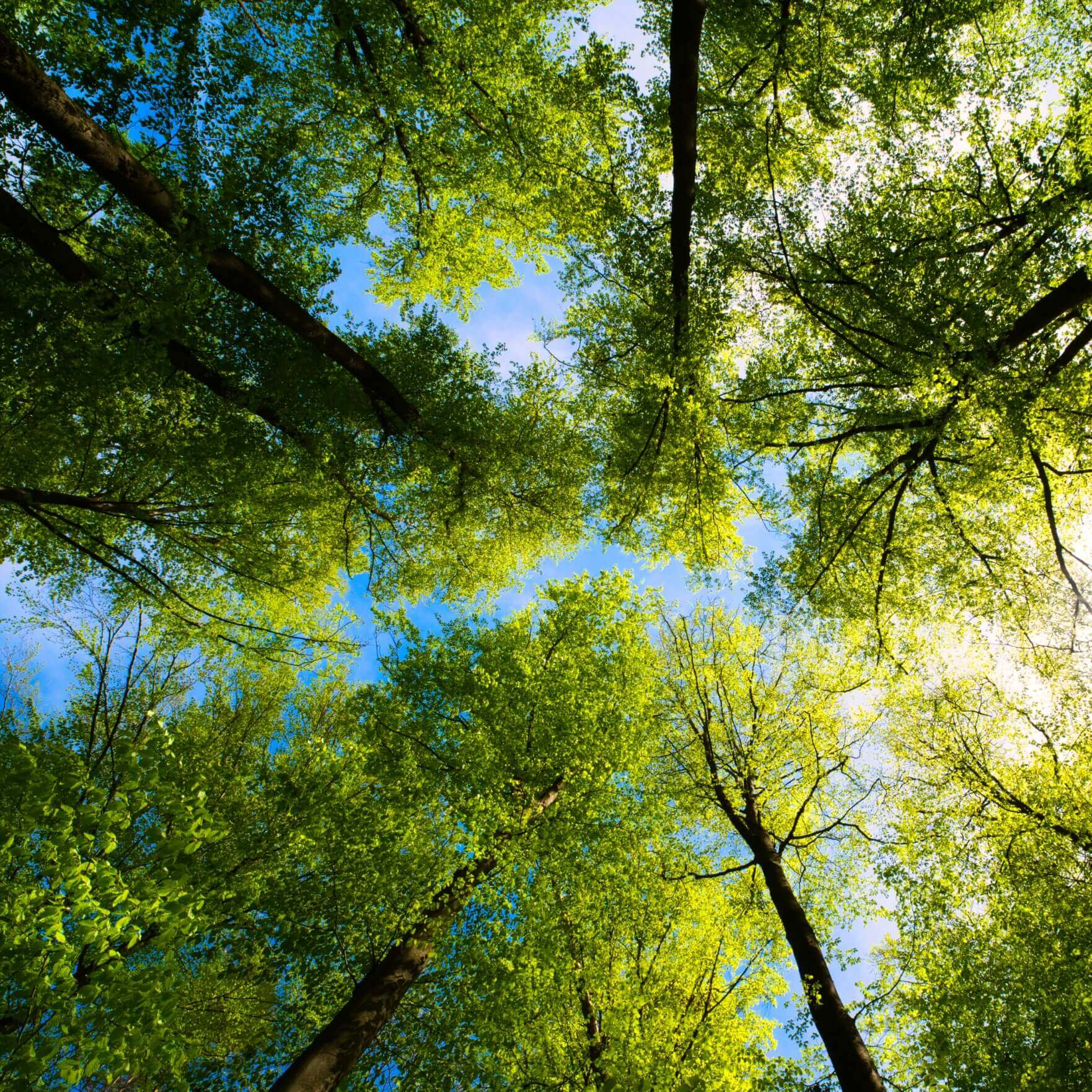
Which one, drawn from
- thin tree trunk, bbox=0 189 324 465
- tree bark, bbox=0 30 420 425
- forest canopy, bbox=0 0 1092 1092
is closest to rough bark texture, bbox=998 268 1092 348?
forest canopy, bbox=0 0 1092 1092

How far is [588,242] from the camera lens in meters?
8.70

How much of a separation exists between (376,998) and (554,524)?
8.63m

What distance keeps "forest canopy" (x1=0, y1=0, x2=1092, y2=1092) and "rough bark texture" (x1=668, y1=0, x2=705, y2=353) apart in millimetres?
42

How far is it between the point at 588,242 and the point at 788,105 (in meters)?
3.80

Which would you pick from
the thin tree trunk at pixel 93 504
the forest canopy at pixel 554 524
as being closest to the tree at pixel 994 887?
the forest canopy at pixel 554 524

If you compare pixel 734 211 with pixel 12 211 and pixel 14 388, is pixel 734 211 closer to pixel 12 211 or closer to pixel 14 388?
pixel 12 211

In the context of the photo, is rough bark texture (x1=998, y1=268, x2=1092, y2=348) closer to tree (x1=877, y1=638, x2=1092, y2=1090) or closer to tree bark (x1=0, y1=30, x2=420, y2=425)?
tree (x1=877, y1=638, x2=1092, y2=1090)

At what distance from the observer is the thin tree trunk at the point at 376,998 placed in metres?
5.02

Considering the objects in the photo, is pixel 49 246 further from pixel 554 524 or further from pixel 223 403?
pixel 554 524

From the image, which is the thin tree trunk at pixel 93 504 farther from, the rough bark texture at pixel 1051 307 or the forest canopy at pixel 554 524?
the rough bark texture at pixel 1051 307

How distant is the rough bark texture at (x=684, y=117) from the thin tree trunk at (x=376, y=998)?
8161 millimetres

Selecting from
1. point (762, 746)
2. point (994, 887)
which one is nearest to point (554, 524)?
point (762, 746)

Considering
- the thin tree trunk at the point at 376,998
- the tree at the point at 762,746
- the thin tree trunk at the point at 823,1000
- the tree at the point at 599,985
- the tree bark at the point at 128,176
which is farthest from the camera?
the tree at the point at 762,746

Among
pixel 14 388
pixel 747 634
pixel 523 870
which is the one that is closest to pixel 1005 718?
pixel 747 634
